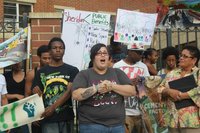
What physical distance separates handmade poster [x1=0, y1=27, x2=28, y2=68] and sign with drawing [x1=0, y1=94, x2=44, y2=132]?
64 cm

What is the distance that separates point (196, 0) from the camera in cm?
649

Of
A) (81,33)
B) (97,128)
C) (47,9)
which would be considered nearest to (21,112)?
(97,128)

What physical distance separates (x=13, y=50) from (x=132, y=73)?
1.72m

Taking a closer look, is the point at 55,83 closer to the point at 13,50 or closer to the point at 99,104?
the point at 99,104

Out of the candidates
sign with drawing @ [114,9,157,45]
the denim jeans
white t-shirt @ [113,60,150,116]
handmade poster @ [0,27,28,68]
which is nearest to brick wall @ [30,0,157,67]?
handmade poster @ [0,27,28,68]

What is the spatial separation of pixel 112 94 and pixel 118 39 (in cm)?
168

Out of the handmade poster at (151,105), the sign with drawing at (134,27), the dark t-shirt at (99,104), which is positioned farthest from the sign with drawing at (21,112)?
the sign with drawing at (134,27)

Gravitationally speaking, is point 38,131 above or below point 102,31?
below

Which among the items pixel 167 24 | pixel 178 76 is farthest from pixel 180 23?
pixel 178 76

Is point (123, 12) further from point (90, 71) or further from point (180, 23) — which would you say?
A: point (90, 71)

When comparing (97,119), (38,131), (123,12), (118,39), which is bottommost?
(38,131)

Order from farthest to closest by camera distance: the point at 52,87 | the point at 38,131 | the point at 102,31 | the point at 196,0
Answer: the point at 196,0 → the point at 102,31 → the point at 38,131 → the point at 52,87

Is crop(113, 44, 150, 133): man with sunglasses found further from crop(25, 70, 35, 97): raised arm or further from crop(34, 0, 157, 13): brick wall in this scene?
crop(34, 0, 157, 13): brick wall

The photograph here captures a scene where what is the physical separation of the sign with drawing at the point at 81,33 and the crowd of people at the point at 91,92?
490 mm
